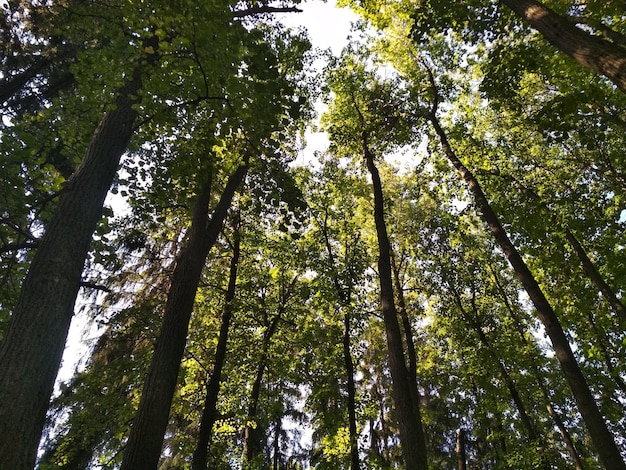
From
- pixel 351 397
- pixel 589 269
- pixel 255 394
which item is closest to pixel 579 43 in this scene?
pixel 589 269

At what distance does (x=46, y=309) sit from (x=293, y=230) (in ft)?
37.0

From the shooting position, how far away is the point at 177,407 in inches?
489

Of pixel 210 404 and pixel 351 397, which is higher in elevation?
pixel 351 397

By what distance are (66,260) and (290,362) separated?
36.9 ft

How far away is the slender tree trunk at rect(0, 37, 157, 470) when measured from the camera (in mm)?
3340

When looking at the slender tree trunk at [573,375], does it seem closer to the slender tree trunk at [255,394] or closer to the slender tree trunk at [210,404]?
the slender tree trunk at [210,404]

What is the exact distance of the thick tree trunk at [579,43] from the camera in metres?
4.23

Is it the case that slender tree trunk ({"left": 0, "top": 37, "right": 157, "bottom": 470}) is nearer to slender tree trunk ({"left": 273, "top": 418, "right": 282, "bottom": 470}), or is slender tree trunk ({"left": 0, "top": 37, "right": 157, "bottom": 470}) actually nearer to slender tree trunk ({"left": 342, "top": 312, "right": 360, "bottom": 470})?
slender tree trunk ({"left": 342, "top": 312, "right": 360, "bottom": 470})

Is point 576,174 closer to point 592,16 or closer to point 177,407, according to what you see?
point 592,16

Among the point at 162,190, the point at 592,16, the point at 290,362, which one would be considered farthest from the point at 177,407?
the point at 592,16

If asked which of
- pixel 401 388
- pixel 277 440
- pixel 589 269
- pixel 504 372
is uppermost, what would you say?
pixel 589 269

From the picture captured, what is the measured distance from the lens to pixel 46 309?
386 cm

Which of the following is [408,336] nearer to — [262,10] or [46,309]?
[262,10]

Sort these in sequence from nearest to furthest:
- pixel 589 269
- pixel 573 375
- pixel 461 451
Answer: pixel 573 375
pixel 589 269
pixel 461 451
